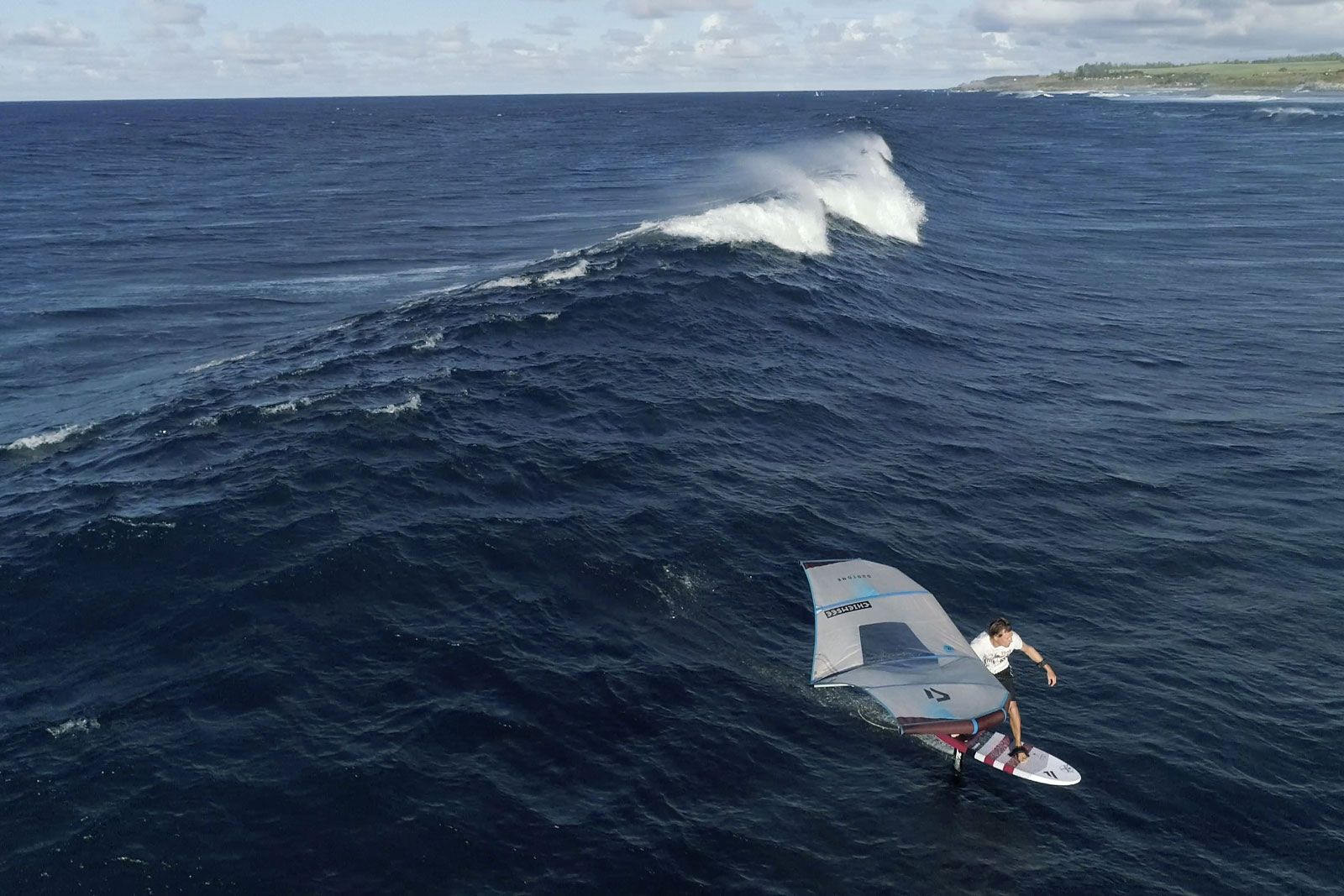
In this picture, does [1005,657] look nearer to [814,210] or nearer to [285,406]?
[285,406]

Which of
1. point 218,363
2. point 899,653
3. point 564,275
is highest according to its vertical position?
point 564,275

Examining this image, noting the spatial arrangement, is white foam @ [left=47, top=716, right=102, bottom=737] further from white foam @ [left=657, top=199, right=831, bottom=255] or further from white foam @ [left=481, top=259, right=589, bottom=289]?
white foam @ [left=657, top=199, right=831, bottom=255]

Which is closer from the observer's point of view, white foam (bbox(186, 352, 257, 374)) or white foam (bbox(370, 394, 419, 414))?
white foam (bbox(370, 394, 419, 414))

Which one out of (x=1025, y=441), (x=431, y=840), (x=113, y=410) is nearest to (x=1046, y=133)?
(x=1025, y=441)

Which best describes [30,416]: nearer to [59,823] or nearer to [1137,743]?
[59,823]

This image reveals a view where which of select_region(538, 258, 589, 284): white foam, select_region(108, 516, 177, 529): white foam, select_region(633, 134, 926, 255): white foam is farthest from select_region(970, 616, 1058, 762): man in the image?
select_region(633, 134, 926, 255): white foam

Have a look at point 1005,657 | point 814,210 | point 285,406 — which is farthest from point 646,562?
point 814,210

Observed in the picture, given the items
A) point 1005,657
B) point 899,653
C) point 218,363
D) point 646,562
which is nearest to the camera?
point 899,653
